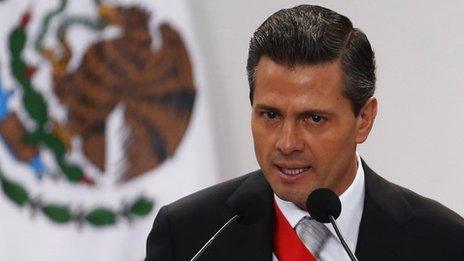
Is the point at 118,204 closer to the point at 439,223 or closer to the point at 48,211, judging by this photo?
the point at 48,211

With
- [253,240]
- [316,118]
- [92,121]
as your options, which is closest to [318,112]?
[316,118]

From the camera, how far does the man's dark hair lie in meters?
1.60

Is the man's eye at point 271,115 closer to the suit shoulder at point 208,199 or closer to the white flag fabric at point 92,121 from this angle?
the suit shoulder at point 208,199

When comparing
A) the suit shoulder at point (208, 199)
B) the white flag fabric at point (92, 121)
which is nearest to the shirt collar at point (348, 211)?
the suit shoulder at point (208, 199)

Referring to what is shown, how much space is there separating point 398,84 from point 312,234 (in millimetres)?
763

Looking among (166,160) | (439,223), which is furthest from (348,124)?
(166,160)

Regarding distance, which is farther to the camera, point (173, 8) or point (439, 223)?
point (173, 8)

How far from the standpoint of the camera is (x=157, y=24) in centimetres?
222

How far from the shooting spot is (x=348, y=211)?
5.53ft

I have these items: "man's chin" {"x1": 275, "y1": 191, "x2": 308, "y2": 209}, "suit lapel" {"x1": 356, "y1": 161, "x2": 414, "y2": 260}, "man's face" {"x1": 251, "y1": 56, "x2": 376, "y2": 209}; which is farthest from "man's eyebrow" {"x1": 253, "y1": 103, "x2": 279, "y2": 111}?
"suit lapel" {"x1": 356, "y1": 161, "x2": 414, "y2": 260}

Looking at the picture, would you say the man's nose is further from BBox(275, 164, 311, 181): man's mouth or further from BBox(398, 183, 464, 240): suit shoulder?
BBox(398, 183, 464, 240): suit shoulder

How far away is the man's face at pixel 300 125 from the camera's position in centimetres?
157

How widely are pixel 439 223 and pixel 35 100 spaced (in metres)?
0.91

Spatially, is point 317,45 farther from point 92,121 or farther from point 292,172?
point 92,121
